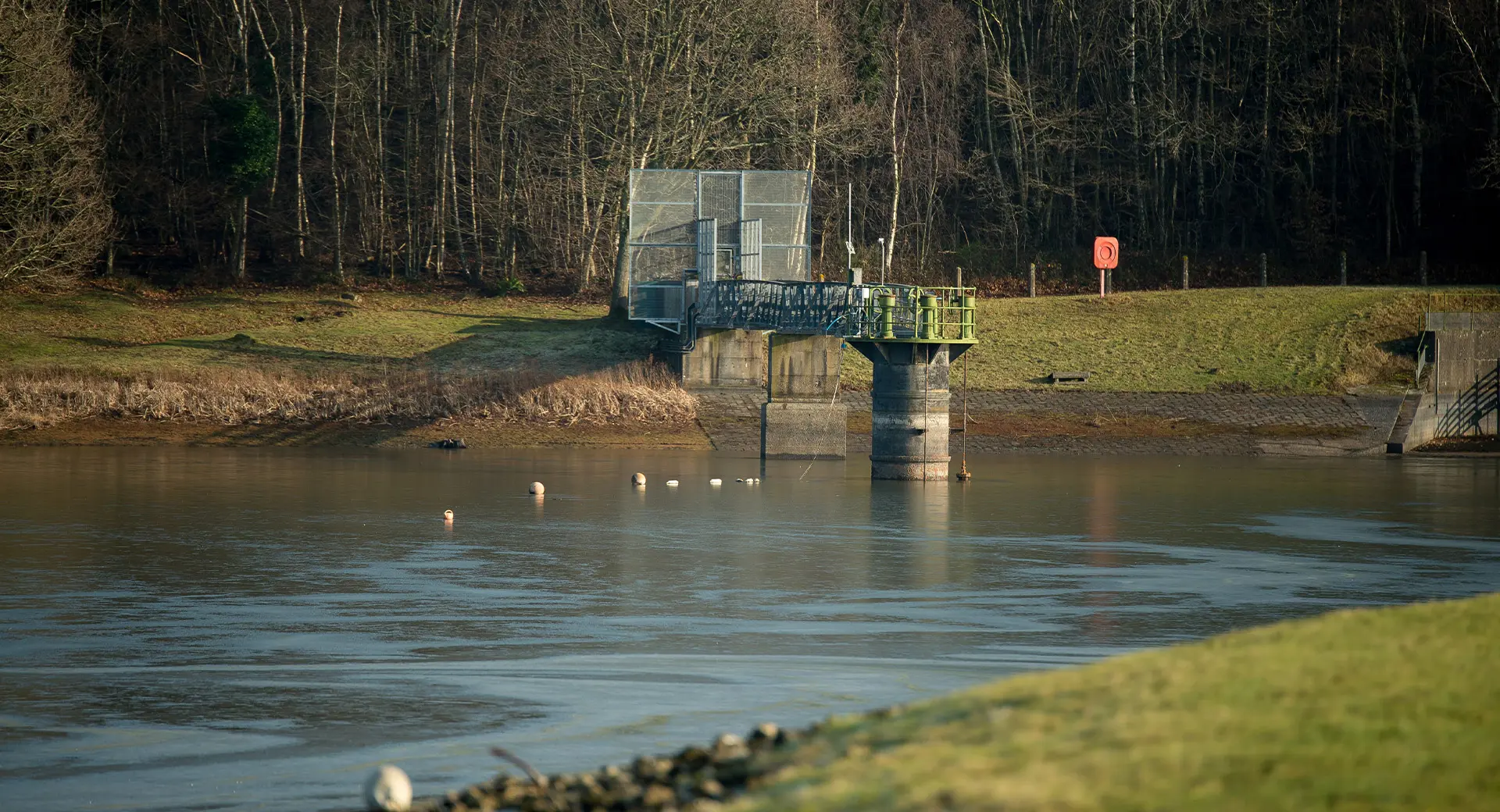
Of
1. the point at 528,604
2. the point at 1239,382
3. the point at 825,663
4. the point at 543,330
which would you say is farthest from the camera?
the point at 543,330

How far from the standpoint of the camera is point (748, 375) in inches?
2024

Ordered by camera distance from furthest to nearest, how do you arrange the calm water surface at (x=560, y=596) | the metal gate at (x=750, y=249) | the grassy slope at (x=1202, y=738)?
the metal gate at (x=750, y=249) → the calm water surface at (x=560, y=596) → the grassy slope at (x=1202, y=738)

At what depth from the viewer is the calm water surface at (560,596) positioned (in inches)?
524

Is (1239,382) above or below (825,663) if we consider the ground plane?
above

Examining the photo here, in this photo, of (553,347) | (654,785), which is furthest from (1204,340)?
(654,785)

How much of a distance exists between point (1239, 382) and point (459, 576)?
119 feet

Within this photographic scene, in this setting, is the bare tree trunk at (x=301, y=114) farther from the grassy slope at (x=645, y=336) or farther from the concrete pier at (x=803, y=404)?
the concrete pier at (x=803, y=404)

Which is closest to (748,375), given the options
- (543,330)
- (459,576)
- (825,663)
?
(543,330)

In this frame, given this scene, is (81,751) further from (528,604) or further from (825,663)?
(528,604)

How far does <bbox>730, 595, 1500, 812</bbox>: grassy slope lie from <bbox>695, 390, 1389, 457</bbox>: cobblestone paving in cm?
3892

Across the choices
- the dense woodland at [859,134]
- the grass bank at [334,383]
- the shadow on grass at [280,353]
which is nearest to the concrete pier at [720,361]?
the grass bank at [334,383]

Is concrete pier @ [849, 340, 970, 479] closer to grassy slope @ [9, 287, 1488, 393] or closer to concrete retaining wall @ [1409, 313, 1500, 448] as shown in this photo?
grassy slope @ [9, 287, 1488, 393]

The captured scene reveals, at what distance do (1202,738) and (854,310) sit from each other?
34571 mm

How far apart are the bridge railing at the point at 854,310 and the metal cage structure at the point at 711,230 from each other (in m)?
3.70
